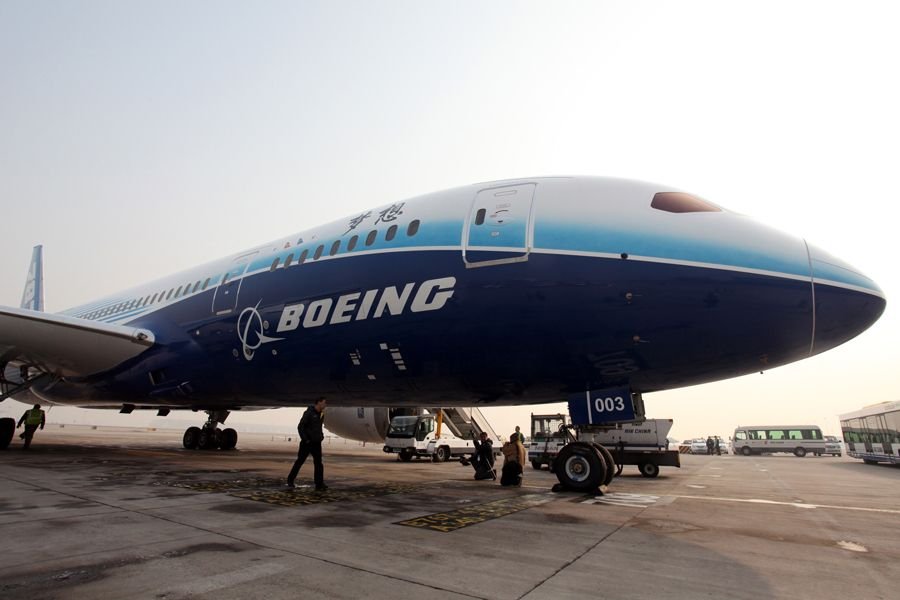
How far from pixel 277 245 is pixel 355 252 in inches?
117

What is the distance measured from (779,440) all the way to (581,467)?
42.3 meters

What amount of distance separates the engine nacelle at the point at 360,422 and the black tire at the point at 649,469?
9014 millimetres

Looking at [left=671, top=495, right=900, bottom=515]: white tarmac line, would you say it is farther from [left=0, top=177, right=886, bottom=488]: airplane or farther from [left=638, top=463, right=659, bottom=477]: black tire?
[left=638, top=463, right=659, bottom=477]: black tire

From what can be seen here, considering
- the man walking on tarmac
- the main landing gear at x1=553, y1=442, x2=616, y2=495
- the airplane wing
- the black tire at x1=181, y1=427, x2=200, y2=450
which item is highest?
the airplane wing

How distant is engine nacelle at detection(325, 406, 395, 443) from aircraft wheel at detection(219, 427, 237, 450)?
5.12 m

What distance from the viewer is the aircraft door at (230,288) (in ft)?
35.0

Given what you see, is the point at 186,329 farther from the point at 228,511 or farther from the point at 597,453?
the point at 597,453

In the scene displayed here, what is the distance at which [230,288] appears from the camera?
1091cm

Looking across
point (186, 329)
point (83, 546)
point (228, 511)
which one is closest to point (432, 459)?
point (186, 329)

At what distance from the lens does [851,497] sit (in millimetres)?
10609

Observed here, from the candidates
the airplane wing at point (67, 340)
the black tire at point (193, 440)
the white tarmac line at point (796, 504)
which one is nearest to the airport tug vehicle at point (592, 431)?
the white tarmac line at point (796, 504)

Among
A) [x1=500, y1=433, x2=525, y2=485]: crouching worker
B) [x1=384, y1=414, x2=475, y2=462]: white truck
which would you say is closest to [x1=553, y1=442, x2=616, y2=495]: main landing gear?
[x1=500, y1=433, x2=525, y2=485]: crouching worker

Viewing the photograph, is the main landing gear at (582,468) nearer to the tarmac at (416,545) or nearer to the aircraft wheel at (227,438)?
the tarmac at (416,545)

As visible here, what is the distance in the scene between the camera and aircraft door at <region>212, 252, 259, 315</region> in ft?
35.0
